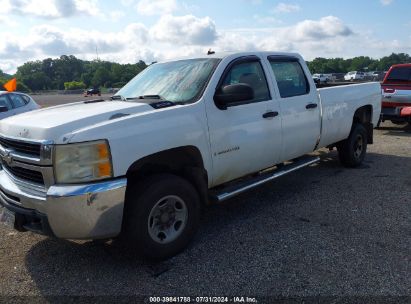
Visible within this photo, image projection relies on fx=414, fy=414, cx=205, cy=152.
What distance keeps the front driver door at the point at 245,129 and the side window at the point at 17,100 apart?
8.38m

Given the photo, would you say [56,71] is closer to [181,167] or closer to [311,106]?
[311,106]

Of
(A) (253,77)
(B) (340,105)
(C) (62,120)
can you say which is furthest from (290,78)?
(C) (62,120)

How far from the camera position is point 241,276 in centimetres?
358

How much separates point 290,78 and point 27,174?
11.6 ft

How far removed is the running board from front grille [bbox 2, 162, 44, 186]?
1.74m

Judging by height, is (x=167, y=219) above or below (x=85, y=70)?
below

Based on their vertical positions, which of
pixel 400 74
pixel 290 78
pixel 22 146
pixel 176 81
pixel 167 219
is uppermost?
pixel 176 81

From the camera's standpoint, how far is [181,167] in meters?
4.16

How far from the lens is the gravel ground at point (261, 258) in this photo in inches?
134

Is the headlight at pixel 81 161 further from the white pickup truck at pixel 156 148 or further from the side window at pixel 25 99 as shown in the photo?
the side window at pixel 25 99

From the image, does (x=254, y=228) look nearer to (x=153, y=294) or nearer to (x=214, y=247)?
(x=214, y=247)

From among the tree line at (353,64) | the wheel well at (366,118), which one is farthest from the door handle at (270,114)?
the tree line at (353,64)

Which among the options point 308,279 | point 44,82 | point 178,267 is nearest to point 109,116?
point 178,267

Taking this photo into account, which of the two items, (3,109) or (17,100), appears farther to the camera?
(17,100)
